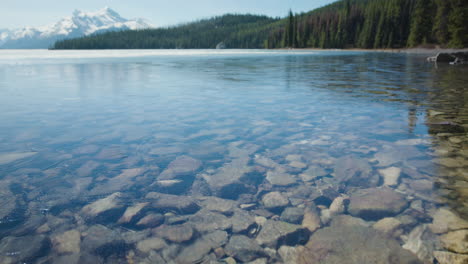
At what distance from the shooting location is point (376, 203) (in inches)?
121

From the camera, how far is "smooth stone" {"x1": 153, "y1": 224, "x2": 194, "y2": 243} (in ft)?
8.53

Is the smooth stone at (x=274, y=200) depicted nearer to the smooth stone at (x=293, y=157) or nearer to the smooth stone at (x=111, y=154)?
the smooth stone at (x=293, y=157)

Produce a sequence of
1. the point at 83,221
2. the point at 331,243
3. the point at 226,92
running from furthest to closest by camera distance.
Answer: the point at 226,92
the point at 83,221
the point at 331,243

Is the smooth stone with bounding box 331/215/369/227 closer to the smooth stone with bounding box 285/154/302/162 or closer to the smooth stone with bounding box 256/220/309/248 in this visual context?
the smooth stone with bounding box 256/220/309/248

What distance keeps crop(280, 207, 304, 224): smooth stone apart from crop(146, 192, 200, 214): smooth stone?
924 mm

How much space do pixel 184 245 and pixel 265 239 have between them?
0.72 m

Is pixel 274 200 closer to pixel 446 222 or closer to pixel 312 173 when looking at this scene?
pixel 312 173

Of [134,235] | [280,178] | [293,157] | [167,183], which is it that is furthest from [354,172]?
[134,235]

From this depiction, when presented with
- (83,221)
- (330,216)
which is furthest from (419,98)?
(83,221)

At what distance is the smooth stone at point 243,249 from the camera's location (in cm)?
237

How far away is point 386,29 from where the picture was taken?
8019cm

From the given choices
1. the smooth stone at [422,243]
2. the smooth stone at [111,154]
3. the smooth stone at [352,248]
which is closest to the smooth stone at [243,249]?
the smooth stone at [352,248]

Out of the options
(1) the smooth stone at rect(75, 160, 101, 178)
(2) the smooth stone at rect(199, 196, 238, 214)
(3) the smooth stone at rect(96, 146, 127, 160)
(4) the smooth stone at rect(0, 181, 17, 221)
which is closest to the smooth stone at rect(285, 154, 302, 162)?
(2) the smooth stone at rect(199, 196, 238, 214)

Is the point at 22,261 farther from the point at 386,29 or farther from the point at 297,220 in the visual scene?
the point at 386,29
